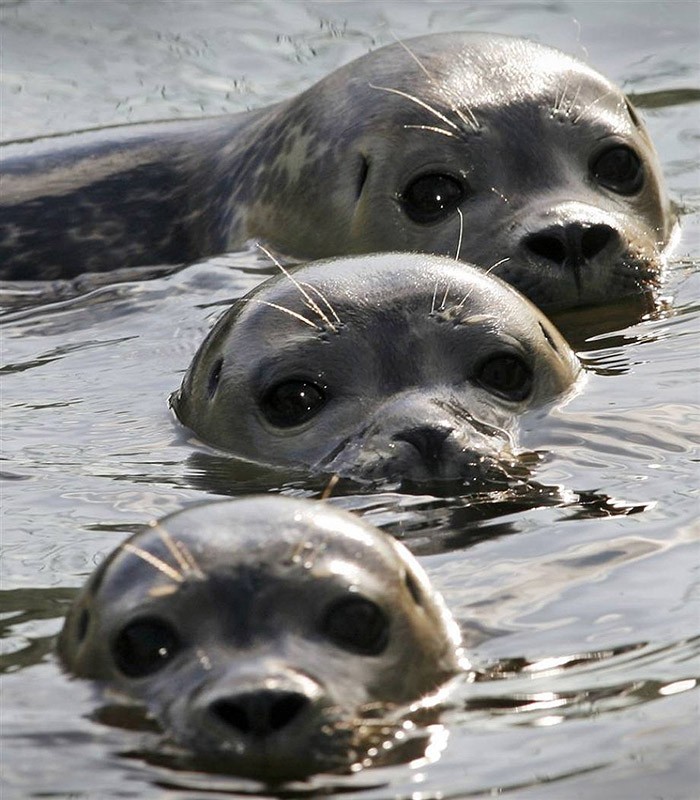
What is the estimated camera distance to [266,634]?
428cm

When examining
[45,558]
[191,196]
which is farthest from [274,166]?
[45,558]

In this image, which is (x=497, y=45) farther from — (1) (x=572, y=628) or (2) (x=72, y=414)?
(1) (x=572, y=628)

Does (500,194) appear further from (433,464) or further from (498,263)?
(433,464)

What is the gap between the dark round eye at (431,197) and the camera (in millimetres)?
8359

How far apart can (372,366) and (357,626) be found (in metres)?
2.01

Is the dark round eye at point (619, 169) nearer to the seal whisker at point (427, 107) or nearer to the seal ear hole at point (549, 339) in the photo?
the seal whisker at point (427, 107)

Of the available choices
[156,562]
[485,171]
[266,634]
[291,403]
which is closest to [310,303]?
[291,403]

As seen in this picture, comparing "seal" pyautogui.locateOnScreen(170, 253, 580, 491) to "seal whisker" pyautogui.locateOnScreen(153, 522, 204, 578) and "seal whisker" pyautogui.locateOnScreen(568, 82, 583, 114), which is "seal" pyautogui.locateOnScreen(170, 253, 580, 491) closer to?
"seal whisker" pyautogui.locateOnScreen(153, 522, 204, 578)

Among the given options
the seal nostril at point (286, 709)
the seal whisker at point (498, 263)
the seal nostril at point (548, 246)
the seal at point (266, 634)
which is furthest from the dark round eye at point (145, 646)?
the seal nostril at point (548, 246)

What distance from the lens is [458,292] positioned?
659 cm

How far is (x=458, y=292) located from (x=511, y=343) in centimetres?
23

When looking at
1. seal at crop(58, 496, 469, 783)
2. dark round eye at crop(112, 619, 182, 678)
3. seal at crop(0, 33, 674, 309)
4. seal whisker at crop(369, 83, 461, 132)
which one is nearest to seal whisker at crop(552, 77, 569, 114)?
seal at crop(0, 33, 674, 309)

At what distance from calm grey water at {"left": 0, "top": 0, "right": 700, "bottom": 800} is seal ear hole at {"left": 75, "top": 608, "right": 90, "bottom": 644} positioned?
0.28ft

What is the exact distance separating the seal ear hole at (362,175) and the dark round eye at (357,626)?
4.38m
